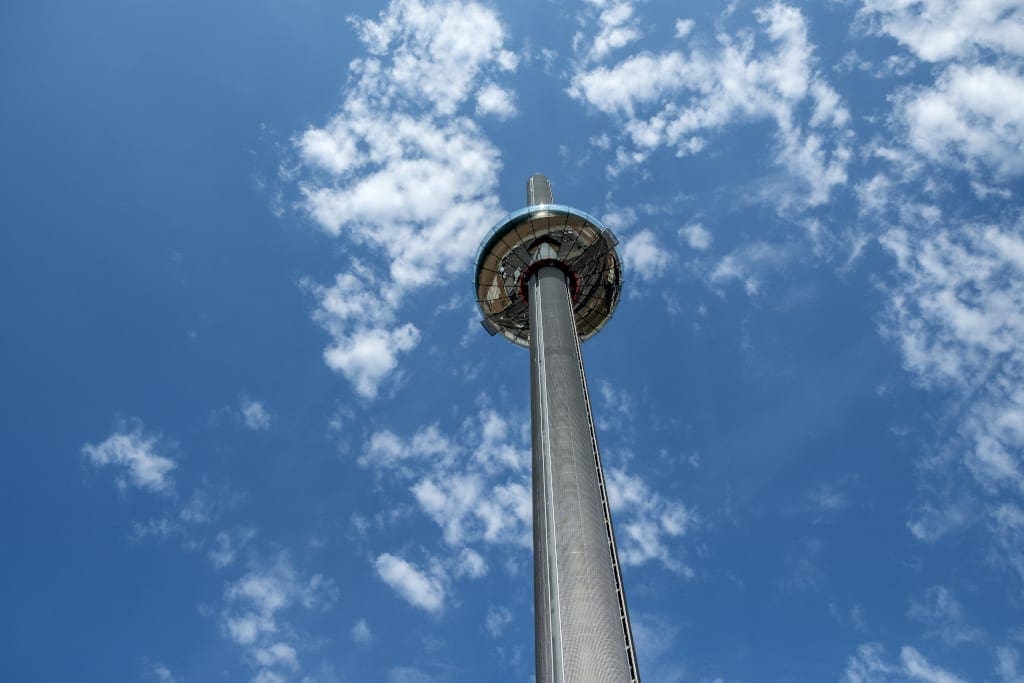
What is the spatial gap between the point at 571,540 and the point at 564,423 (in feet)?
21.6

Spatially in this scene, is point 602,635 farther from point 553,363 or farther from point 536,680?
point 553,363

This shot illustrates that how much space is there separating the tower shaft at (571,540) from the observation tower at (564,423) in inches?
1.6

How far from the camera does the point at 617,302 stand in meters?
53.8

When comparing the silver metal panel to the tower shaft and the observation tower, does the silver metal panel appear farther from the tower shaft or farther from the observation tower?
the tower shaft

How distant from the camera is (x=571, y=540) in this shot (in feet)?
88.2

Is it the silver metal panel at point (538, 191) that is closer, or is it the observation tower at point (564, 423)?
the observation tower at point (564, 423)

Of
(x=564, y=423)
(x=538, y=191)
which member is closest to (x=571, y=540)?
(x=564, y=423)

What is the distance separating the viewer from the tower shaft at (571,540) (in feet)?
77.2

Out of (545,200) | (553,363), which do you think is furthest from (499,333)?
(553,363)

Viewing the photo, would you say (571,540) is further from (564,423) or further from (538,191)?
(538,191)

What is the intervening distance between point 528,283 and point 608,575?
24.1 m

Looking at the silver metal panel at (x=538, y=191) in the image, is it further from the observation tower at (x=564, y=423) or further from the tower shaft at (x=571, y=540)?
the tower shaft at (x=571, y=540)

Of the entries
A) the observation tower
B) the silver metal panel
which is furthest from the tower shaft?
the silver metal panel

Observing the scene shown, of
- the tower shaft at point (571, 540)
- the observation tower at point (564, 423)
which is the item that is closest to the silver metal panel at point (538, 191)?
the observation tower at point (564, 423)
